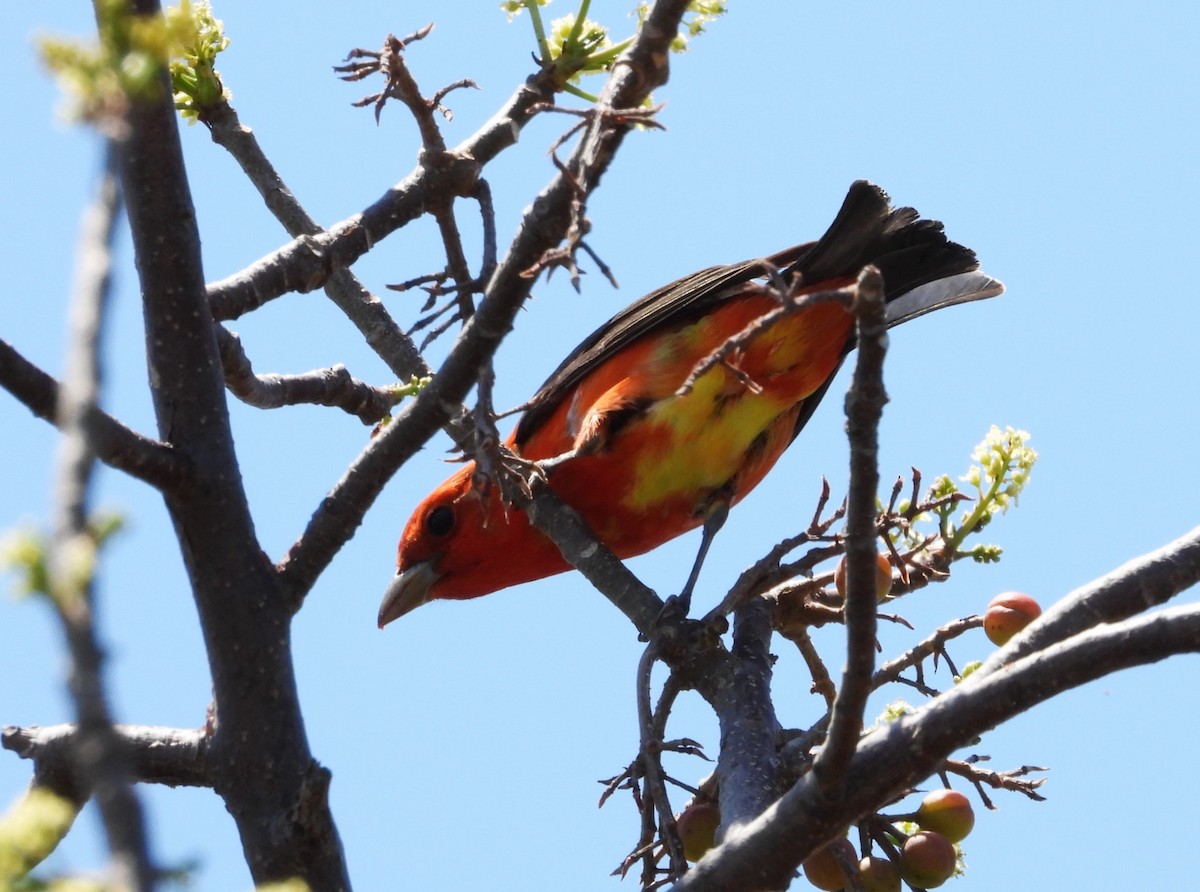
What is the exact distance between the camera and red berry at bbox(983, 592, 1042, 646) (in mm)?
3494

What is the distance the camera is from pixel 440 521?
542cm

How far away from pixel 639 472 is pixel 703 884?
2603mm

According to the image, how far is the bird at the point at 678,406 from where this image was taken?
4879 millimetres

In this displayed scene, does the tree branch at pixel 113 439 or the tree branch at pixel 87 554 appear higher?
the tree branch at pixel 113 439

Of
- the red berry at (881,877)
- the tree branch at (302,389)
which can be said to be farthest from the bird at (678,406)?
the red berry at (881,877)

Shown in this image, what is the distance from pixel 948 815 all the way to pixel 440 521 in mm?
2608

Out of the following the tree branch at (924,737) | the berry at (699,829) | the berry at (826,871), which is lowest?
the tree branch at (924,737)

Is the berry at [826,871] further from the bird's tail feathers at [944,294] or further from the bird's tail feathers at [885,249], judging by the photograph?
the bird's tail feathers at [944,294]

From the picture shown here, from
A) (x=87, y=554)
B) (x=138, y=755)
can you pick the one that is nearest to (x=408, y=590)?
(x=138, y=755)

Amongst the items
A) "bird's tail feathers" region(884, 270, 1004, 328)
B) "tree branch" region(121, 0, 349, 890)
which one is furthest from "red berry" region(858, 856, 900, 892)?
"bird's tail feathers" region(884, 270, 1004, 328)

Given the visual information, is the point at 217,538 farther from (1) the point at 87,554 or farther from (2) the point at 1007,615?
(2) the point at 1007,615

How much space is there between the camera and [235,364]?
3828mm

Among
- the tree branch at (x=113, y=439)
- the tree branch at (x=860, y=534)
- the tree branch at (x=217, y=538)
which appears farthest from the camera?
the tree branch at (x=217, y=538)

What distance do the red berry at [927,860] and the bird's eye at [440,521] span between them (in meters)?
2.61
